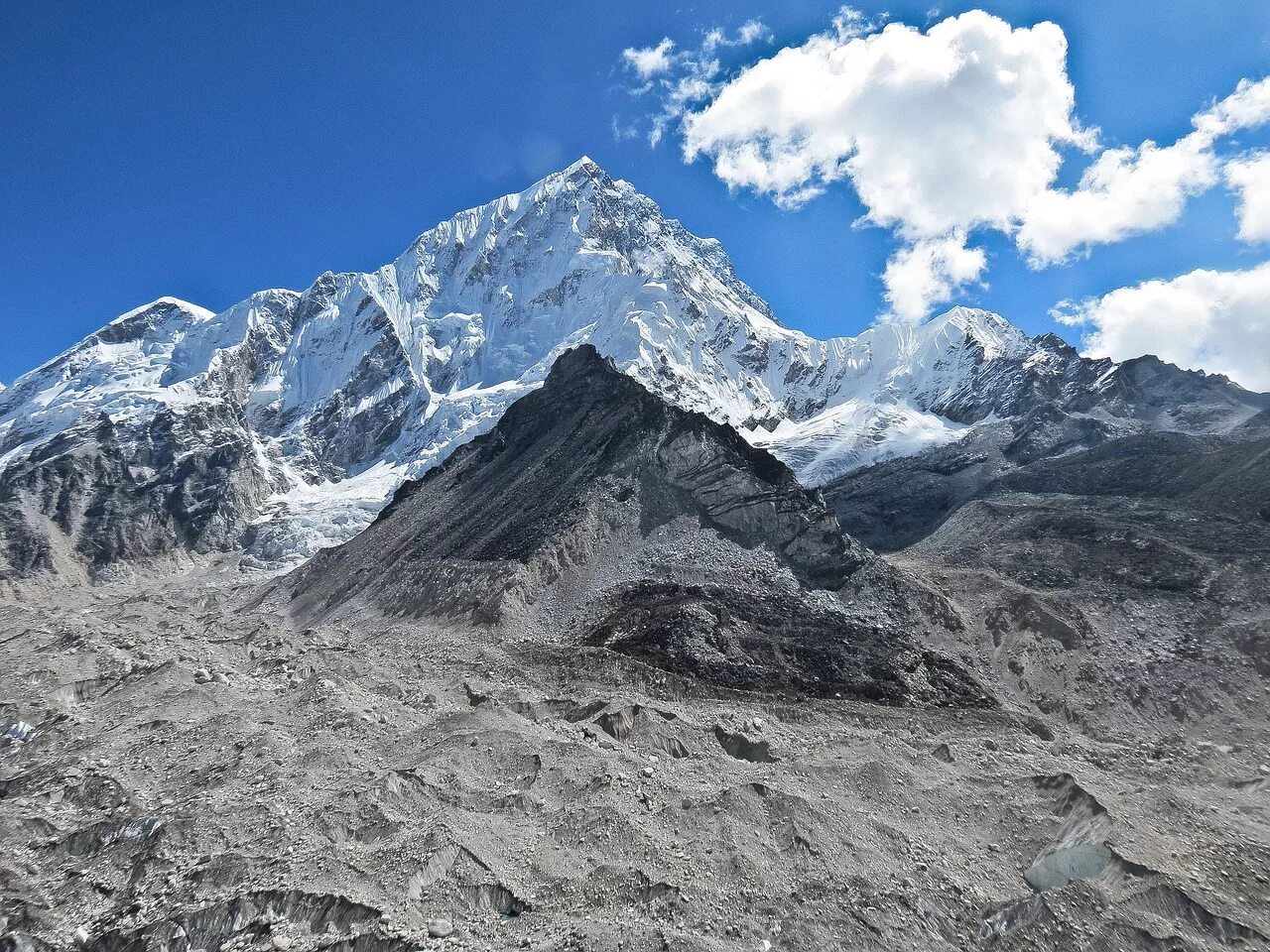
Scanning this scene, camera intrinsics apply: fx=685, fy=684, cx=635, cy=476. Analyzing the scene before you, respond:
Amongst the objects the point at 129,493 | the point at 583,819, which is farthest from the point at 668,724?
the point at 129,493

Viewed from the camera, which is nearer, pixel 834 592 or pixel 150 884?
pixel 150 884

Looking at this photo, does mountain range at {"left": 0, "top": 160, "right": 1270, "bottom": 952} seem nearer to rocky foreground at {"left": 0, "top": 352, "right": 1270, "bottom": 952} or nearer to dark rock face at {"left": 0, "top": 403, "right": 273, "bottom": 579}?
rocky foreground at {"left": 0, "top": 352, "right": 1270, "bottom": 952}

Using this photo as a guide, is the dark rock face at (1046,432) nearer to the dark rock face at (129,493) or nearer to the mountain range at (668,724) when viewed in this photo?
the mountain range at (668,724)

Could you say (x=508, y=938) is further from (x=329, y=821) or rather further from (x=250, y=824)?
(x=250, y=824)

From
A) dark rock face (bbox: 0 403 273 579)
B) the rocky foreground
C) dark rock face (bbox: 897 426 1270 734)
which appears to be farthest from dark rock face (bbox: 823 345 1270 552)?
dark rock face (bbox: 0 403 273 579)

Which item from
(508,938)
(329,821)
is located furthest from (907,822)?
(329,821)

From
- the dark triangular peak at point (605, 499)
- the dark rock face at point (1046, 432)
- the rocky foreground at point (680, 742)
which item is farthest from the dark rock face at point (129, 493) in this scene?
the dark rock face at point (1046, 432)

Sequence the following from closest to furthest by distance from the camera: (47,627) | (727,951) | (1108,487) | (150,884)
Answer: (727,951), (150,884), (47,627), (1108,487)
